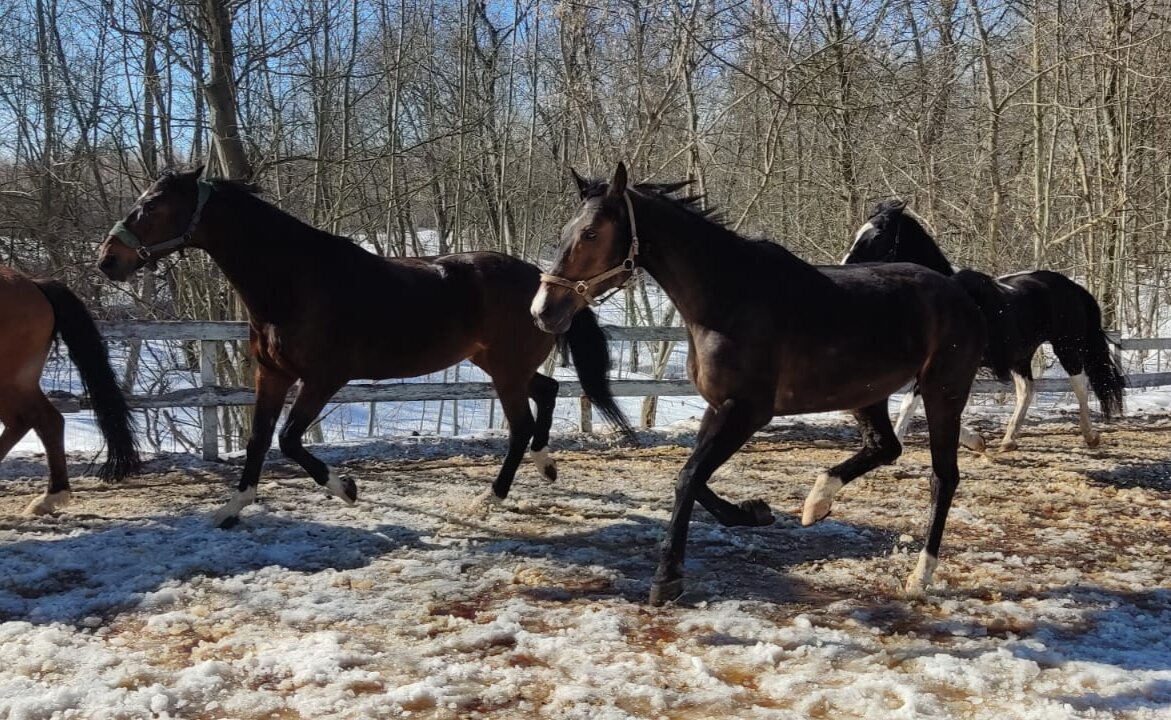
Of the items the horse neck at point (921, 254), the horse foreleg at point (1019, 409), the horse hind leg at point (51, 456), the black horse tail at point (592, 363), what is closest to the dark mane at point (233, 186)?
the horse hind leg at point (51, 456)

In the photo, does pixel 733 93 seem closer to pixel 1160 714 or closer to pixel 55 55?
pixel 55 55

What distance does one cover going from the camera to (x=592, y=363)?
19.7ft

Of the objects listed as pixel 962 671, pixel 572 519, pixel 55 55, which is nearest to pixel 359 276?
pixel 572 519

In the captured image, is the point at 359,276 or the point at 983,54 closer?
the point at 359,276

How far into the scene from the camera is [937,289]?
4035 mm

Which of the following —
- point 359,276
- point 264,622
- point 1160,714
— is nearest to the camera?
point 1160,714

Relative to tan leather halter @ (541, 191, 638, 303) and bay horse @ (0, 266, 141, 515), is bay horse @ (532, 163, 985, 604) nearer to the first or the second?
tan leather halter @ (541, 191, 638, 303)

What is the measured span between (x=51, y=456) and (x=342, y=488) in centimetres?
179

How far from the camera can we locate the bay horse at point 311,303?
4.58m

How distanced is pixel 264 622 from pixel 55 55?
12.0 m

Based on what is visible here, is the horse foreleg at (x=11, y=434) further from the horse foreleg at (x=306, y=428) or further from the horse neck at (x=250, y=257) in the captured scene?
the horse foreleg at (x=306, y=428)

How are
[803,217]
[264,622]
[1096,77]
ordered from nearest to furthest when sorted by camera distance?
1. [264,622]
2. [1096,77]
3. [803,217]

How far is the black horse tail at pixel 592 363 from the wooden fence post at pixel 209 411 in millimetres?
3125

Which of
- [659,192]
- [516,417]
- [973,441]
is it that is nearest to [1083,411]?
[973,441]
